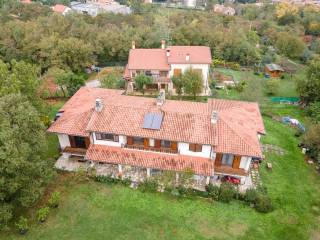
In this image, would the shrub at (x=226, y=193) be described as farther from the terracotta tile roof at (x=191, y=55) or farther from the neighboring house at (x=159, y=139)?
the terracotta tile roof at (x=191, y=55)

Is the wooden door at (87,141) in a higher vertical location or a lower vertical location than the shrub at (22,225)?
higher

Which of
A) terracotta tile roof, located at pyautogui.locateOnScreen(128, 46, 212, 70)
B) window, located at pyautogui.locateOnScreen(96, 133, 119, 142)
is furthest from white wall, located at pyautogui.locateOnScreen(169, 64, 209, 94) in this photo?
window, located at pyautogui.locateOnScreen(96, 133, 119, 142)

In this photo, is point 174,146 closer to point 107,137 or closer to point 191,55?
point 107,137

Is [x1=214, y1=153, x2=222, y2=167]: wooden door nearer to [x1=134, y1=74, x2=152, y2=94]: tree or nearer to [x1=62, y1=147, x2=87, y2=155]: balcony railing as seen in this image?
[x1=62, y1=147, x2=87, y2=155]: balcony railing

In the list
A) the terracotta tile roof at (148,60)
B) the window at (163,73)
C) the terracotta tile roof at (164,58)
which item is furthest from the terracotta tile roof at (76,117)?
the window at (163,73)

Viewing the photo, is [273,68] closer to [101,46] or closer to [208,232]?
[101,46]

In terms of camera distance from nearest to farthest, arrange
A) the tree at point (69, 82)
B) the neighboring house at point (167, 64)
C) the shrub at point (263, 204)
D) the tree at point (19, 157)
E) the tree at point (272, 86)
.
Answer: the tree at point (19, 157)
the shrub at point (263, 204)
the tree at point (69, 82)
the neighboring house at point (167, 64)
the tree at point (272, 86)

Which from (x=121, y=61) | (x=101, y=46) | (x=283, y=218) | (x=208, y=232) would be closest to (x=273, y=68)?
(x=121, y=61)
